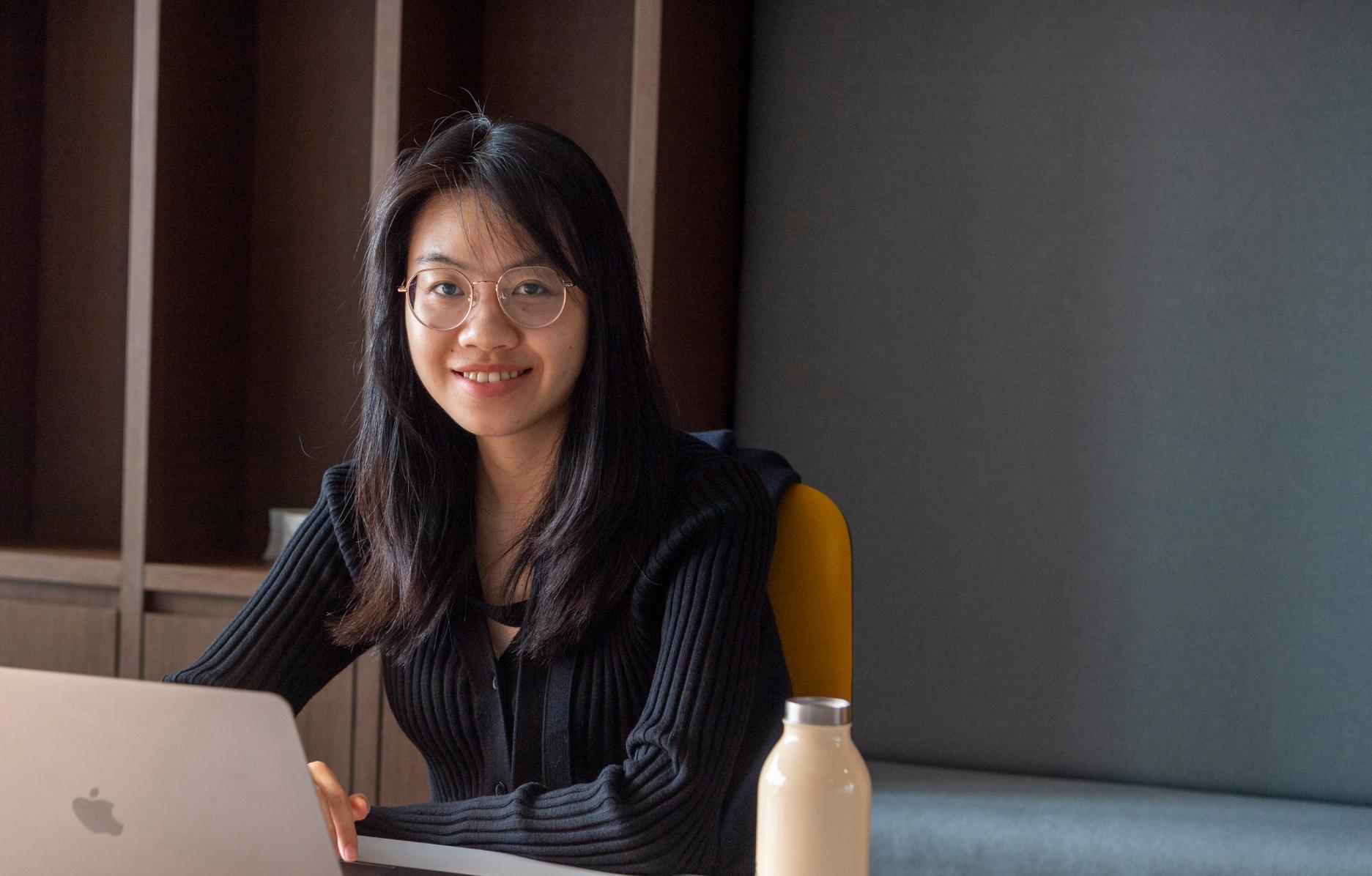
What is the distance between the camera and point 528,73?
107 inches

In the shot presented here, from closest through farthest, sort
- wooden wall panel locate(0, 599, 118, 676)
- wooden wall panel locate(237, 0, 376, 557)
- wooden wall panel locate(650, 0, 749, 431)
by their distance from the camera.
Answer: wooden wall panel locate(650, 0, 749, 431), wooden wall panel locate(0, 599, 118, 676), wooden wall panel locate(237, 0, 376, 557)

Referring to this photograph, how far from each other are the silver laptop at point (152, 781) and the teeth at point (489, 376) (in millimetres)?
603

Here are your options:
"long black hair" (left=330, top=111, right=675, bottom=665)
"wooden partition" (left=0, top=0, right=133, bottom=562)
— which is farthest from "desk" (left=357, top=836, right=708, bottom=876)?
"wooden partition" (left=0, top=0, right=133, bottom=562)

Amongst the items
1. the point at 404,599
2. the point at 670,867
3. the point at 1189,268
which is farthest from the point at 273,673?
the point at 1189,268

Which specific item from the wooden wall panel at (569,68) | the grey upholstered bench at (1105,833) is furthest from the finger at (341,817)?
the wooden wall panel at (569,68)

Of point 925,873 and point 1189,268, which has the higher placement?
point 1189,268

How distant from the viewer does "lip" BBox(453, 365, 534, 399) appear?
133 cm

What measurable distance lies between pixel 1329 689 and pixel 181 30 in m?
2.62

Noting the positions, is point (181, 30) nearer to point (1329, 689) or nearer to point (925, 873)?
point (925, 873)

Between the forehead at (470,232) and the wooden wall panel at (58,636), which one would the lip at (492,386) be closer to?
the forehead at (470,232)

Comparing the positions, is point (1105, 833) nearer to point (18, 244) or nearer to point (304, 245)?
point (304, 245)

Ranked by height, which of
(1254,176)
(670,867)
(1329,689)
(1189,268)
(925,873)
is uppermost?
(1254,176)

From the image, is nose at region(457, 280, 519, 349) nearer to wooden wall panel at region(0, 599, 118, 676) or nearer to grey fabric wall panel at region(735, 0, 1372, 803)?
grey fabric wall panel at region(735, 0, 1372, 803)

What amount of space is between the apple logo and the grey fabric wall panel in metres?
1.97
